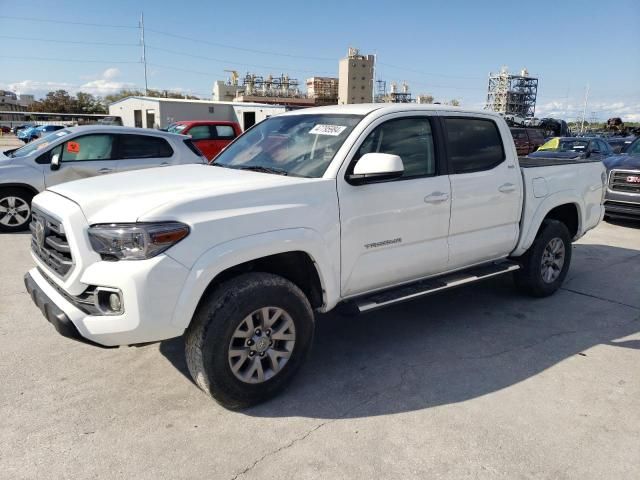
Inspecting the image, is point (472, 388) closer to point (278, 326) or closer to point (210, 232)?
point (278, 326)

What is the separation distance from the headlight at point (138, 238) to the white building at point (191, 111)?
3617 centimetres

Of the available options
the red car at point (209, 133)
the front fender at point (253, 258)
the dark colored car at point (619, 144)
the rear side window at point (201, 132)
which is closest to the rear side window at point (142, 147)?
the front fender at point (253, 258)

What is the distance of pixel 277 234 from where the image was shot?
300 centimetres

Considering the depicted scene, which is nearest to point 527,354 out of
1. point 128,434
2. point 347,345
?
point 347,345

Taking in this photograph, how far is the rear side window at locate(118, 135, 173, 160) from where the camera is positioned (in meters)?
8.08

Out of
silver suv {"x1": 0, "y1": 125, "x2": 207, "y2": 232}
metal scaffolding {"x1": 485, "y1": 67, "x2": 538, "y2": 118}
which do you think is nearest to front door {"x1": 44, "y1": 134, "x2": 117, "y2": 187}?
silver suv {"x1": 0, "y1": 125, "x2": 207, "y2": 232}

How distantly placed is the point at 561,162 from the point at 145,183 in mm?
4434

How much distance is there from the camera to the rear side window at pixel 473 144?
13.5 feet

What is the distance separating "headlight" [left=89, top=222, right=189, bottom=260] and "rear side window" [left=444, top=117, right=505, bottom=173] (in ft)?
7.97

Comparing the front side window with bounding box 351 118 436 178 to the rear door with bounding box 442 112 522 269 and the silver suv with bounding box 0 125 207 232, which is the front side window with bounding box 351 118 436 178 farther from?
the silver suv with bounding box 0 125 207 232

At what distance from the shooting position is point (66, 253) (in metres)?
2.94

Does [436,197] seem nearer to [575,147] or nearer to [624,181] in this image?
[624,181]

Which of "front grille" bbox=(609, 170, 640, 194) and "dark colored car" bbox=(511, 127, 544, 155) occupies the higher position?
"dark colored car" bbox=(511, 127, 544, 155)

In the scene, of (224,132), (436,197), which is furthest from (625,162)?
(224,132)
